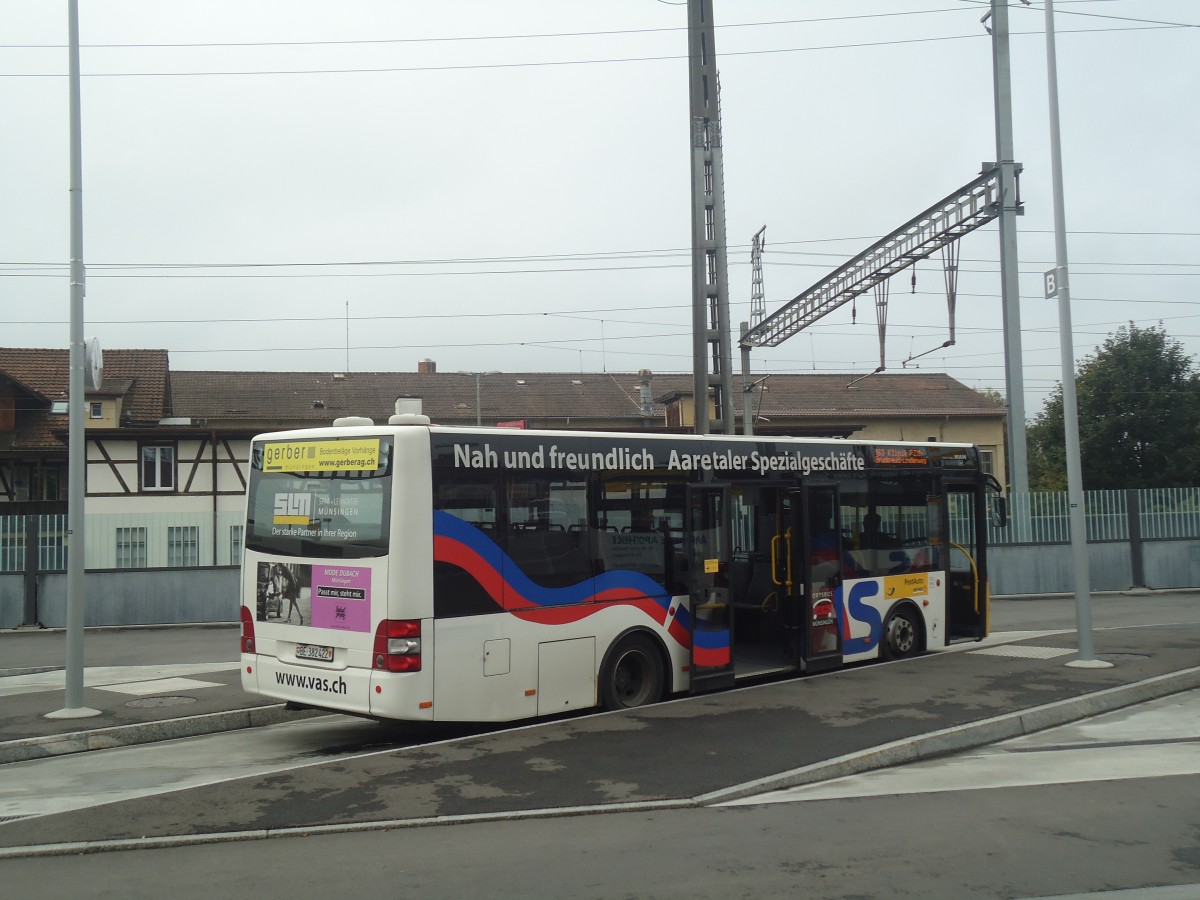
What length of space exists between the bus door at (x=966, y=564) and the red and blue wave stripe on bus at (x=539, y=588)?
196 inches

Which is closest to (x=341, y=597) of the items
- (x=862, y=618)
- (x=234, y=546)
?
(x=862, y=618)

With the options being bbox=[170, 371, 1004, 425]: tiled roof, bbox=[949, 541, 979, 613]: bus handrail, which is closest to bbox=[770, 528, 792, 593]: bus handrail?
bbox=[949, 541, 979, 613]: bus handrail

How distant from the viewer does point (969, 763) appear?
28.5 ft

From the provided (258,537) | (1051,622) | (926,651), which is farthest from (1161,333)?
(258,537)

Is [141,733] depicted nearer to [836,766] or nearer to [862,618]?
[836,766]

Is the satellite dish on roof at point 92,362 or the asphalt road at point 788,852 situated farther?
the satellite dish on roof at point 92,362

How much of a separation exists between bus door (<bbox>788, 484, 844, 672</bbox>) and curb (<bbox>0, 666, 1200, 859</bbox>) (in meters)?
2.73

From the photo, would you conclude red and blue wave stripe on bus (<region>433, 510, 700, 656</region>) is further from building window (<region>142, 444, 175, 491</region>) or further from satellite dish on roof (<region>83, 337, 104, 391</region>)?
building window (<region>142, 444, 175, 491</region>)

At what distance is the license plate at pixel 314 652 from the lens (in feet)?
30.3

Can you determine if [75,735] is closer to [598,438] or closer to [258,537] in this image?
[258,537]

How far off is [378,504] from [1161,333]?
137 ft

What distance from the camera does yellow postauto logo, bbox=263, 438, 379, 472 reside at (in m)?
9.16

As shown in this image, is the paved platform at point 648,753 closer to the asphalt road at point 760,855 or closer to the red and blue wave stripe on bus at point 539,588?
the asphalt road at point 760,855

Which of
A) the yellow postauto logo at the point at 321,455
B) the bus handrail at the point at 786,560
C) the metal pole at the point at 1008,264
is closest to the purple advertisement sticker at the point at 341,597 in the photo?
the yellow postauto logo at the point at 321,455
